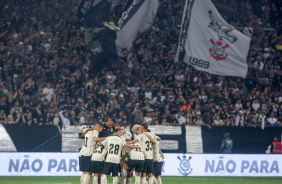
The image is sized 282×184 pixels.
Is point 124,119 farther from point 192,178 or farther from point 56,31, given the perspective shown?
point 56,31

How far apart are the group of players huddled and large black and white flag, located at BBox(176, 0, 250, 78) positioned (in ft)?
36.5

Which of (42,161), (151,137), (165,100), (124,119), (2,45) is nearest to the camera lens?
(151,137)

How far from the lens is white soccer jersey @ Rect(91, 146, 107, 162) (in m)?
15.0

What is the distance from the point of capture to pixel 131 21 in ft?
87.3

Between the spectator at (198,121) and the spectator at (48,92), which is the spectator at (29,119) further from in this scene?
the spectator at (198,121)

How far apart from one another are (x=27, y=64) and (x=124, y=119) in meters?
6.42

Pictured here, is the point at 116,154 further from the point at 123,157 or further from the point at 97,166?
the point at 123,157

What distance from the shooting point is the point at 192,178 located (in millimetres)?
22953

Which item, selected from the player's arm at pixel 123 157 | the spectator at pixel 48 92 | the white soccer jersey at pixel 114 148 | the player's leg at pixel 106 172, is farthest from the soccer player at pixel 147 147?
the spectator at pixel 48 92

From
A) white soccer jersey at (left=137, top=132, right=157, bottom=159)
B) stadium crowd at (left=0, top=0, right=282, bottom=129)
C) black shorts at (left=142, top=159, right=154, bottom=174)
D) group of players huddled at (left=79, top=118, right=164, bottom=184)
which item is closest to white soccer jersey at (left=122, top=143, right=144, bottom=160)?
group of players huddled at (left=79, top=118, right=164, bottom=184)

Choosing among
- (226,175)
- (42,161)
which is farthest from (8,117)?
(226,175)

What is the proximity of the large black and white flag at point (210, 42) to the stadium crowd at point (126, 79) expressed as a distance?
1299 millimetres

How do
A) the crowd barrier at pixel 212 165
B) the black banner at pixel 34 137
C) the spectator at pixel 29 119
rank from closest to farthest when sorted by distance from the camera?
the crowd barrier at pixel 212 165 → the black banner at pixel 34 137 → the spectator at pixel 29 119

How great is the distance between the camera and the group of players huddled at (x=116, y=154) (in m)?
14.6
